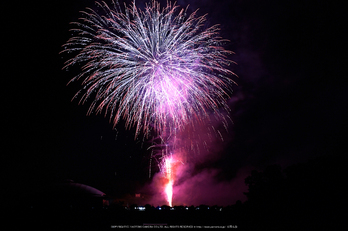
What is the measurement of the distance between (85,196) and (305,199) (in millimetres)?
24518

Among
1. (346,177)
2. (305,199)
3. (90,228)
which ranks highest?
(346,177)

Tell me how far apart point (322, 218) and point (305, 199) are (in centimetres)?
255

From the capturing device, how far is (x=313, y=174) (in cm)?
2284

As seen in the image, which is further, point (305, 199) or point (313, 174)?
point (313, 174)

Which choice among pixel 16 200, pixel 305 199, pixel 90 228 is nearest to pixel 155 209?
pixel 90 228

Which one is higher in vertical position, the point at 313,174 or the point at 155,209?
the point at 313,174

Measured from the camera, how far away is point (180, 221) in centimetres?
1989

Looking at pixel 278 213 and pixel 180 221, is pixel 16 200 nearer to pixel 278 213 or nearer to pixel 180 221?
pixel 180 221

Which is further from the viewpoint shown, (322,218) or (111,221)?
(111,221)

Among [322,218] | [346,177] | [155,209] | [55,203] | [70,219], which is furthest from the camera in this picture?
[55,203]

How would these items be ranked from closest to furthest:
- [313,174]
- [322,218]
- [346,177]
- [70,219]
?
[322,218] → [70,219] → [346,177] → [313,174]

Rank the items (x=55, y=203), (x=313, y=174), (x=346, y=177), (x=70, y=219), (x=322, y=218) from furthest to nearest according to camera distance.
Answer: (x=55, y=203), (x=313, y=174), (x=346, y=177), (x=70, y=219), (x=322, y=218)

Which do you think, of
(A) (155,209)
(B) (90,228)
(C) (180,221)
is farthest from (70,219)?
(C) (180,221)

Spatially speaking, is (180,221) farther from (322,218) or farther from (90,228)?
(322,218)
